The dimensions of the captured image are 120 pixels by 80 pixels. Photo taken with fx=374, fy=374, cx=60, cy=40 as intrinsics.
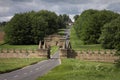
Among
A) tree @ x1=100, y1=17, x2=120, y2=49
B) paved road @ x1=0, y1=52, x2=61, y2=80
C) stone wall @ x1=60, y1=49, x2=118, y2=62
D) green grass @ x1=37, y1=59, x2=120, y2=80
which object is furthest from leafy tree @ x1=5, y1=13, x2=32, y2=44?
green grass @ x1=37, y1=59, x2=120, y2=80

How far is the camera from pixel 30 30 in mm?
140375

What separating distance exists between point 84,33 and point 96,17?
7.56 meters

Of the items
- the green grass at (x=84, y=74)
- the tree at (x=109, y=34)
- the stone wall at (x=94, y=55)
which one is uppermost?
the tree at (x=109, y=34)

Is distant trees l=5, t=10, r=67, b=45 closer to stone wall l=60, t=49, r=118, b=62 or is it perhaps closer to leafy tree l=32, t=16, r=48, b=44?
leafy tree l=32, t=16, r=48, b=44

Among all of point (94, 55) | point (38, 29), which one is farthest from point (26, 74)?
point (38, 29)

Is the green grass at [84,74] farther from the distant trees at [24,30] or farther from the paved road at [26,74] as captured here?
the distant trees at [24,30]

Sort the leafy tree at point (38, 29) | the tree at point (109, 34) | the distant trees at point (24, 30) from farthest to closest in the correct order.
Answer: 1. the leafy tree at point (38, 29)
2. the distant trees at point (24, 30)
3. the tree at point (109, 34)

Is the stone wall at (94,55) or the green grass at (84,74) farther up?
the stone wall at (94,55)

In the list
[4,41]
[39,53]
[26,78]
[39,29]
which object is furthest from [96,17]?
[26,78]

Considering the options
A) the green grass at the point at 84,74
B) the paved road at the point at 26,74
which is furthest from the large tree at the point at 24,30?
the green grass at the point at 84,74

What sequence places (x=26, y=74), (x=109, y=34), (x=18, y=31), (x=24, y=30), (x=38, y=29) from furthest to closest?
(x=38, y=29) → (x=24, y=30) → (x=18, y=31) → (x=109, y=34) → (x=26, y=74)

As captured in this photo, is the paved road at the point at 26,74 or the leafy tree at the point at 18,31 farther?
the leafy tree at the point at 18,31

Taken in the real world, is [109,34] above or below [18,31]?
below

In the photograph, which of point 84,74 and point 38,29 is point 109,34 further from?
point 84,74
